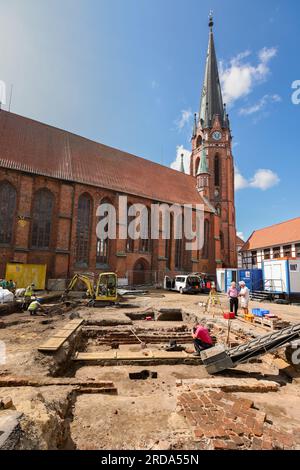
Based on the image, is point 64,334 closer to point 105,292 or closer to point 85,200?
point 105,292

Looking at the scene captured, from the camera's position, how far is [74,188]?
23547 millimetres

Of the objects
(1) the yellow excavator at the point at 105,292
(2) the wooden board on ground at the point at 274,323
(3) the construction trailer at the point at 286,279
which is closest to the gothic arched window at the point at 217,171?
(3) the construction trailer at the point at 286,279

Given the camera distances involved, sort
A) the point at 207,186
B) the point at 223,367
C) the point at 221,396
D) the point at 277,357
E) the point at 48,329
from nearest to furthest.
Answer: the point at 221,396 → the point at 223,367 → the point at 277,357 → the point at 48,329 → the point at 207,186

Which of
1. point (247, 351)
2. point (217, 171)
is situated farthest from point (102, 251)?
point (217, 171)

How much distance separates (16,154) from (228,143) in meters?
31.0

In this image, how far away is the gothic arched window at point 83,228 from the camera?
23859 mm

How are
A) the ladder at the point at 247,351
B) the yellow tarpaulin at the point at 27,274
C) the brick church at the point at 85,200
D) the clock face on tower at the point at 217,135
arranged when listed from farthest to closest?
the clock face on tower at the point at 217,135, the brick church at the point at 85,200, the yellow tarpaulin at the point at 27,274, the ladder at the point at 247,351

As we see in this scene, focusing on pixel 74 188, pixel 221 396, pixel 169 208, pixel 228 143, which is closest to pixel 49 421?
pixel 221 396

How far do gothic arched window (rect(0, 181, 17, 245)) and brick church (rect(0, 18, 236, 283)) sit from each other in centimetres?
7

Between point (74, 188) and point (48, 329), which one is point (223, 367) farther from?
point (74, 188)

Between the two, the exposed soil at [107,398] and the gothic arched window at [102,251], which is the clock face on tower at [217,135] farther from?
the exposed soil at [107,398]

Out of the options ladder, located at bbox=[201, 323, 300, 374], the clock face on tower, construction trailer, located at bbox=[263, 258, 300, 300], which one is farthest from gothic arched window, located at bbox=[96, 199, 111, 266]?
the clock face on tower

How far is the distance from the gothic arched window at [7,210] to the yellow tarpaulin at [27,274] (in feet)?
9.89

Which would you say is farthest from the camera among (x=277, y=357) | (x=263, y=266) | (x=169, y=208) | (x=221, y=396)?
(x=169, y=208)
